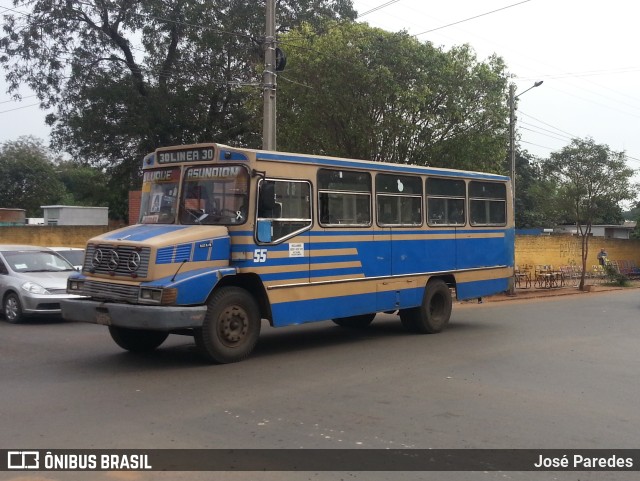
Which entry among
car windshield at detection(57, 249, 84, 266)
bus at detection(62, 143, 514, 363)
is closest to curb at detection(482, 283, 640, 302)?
bus at detection(62, 143, 514, 363)

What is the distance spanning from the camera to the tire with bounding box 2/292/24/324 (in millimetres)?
13359

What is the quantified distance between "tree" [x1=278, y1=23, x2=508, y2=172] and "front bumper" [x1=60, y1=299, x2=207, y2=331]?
417 inches

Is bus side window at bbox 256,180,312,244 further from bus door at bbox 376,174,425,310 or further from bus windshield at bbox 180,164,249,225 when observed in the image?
bus door at bbox 376,174,425,310

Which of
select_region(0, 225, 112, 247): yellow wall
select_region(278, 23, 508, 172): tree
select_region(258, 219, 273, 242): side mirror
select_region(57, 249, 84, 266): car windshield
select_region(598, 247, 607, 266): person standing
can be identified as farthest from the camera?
select_region(598, 247, 607, 266): person standing

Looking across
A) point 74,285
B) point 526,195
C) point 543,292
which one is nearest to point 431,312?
point 74,285

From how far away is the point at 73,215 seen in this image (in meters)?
33.9

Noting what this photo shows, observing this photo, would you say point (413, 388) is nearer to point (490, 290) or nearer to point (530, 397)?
point (530, 397)

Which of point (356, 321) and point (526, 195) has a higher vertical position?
point (526, 195)

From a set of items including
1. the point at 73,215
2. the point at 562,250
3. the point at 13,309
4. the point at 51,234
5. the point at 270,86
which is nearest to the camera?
the point at 13,309

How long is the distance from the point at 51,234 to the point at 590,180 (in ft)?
73.8

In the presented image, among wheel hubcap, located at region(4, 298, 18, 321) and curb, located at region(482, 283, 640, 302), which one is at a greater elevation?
wheel hubcap, located at region(4, 298, 18, 321)

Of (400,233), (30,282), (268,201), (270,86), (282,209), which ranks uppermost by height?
(270,86)

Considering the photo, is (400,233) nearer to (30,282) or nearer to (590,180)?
(30,282)

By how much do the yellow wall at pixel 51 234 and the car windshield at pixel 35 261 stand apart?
1161cm
